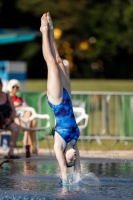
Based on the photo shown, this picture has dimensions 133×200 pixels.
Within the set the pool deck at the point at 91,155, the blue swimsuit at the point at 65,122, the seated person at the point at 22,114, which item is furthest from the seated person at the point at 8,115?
the blue swimsuit at the point at 65,122

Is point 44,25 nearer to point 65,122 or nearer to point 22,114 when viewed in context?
point 65,122

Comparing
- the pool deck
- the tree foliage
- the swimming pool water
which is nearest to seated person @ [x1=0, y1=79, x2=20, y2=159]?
the pool deck

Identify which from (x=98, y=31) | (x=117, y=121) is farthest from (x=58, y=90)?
(x=98, y=31)

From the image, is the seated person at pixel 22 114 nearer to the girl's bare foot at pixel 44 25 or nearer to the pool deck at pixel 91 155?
the pool deck at pixel 91 155

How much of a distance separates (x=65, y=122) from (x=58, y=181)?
88 centimetres

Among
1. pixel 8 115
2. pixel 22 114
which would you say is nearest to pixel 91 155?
pixel 8 115

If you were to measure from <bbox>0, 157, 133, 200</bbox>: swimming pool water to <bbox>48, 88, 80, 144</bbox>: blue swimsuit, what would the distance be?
1.76ft

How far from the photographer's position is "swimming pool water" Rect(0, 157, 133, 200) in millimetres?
7406

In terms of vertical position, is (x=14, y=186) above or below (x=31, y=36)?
below

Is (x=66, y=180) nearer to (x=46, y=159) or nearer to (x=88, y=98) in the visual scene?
(x=46, y=159)

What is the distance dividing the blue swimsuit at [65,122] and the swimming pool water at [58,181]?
1.76 feet

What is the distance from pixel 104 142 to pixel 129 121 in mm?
770

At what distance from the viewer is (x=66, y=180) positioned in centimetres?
823

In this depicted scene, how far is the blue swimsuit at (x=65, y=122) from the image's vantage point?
8070 millimetres
